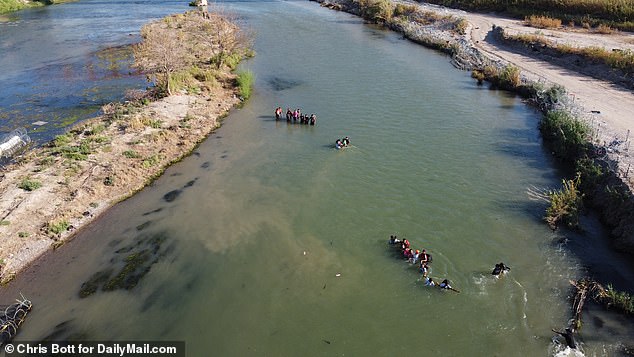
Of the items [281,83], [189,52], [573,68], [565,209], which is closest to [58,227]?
[281,83]

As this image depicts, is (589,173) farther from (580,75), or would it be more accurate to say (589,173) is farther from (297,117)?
(580,75)

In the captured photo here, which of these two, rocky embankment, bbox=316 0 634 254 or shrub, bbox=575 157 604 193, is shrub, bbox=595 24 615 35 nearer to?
rocky embankment, bbox=316 0 634 254

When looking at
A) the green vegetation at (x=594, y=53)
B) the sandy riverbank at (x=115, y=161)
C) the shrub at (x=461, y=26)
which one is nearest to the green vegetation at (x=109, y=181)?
the sandy riverbank at (x=115, y=161)

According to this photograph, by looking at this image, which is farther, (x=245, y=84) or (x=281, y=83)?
(x=281, y=83)

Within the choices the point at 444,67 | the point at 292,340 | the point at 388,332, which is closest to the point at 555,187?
the point at 388,332

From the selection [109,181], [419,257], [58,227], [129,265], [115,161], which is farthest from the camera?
[115,161]

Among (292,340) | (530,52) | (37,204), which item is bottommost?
(292,340)

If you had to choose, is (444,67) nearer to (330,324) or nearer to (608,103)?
(608,103)
